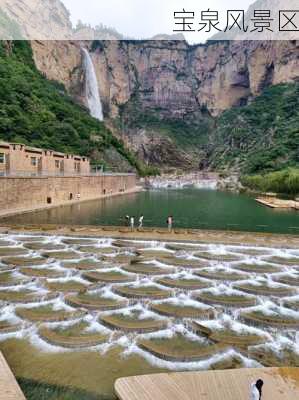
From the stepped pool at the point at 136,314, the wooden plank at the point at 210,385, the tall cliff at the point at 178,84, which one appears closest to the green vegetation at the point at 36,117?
the tall cliff at the point at 178,84

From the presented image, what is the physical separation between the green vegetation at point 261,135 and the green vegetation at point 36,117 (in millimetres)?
34607

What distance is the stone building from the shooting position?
3203 centimetres

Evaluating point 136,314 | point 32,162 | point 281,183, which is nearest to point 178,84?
point 281,183

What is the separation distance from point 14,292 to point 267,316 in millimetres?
8006

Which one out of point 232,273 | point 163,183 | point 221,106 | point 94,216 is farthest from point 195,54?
point 232,273

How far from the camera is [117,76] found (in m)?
128

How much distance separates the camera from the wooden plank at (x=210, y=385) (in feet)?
20.5

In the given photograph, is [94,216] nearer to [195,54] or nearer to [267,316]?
[267,316]

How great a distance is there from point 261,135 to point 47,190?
275 feet

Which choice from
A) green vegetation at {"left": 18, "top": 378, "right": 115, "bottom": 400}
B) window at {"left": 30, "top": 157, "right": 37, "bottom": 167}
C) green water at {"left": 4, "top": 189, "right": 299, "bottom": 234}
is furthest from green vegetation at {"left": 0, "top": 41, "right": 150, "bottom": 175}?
green vegetation at {"left": 18, "top": 378, "right": 115, "bottom": 400}

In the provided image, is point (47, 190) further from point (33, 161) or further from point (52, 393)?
point (52, 393)

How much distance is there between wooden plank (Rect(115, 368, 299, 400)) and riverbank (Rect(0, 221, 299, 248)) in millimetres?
11468

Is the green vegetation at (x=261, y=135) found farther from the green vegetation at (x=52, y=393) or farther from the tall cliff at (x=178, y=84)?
the green vegetation at (x=52, y=393)

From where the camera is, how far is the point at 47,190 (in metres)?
34.9
